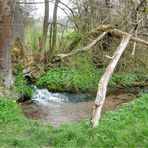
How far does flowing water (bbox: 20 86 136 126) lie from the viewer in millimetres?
12047

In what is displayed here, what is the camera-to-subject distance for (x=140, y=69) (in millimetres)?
17078

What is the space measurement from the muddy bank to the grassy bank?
1.81 meters

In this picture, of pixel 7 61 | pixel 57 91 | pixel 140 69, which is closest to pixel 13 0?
pixel 7 61

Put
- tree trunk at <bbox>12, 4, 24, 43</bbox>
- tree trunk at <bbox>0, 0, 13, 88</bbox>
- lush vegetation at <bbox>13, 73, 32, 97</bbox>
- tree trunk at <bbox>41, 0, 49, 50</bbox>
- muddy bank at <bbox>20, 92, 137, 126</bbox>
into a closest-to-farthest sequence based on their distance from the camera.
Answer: muddy bank at <bbox>20, 92, 137, 126</bbox> → tree trunk at <bbox>0, 0, 13, 88</bbox> → lush vegetation at <bbox>13, 73, 32, 97</bbox> → tree trunk at <bbox>41, 0, 49, 50</bbox> → tree trunk at <bbox>12, 4, 24, 43</bbox>

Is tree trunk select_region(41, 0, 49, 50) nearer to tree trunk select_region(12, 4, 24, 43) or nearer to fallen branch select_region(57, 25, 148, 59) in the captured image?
tree trunk select_region(12, 4, 24, 43)

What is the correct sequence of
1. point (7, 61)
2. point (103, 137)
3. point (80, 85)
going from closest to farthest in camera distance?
point (103, 137) < point (7, 61) < point (80, 85)

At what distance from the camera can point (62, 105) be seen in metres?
14.0

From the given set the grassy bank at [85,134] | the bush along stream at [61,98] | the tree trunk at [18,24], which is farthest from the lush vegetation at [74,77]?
the grassy bank at [85,134]

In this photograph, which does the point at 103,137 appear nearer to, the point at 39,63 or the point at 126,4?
the point at 126,4

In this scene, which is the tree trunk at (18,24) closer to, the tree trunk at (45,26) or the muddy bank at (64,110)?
the tree trunk at (45,26)

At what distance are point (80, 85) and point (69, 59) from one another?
143 cm

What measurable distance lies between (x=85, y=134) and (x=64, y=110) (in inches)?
197

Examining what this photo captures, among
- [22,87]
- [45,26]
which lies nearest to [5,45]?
[22,87]

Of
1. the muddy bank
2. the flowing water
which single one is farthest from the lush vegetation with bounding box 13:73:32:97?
the muddy bank
